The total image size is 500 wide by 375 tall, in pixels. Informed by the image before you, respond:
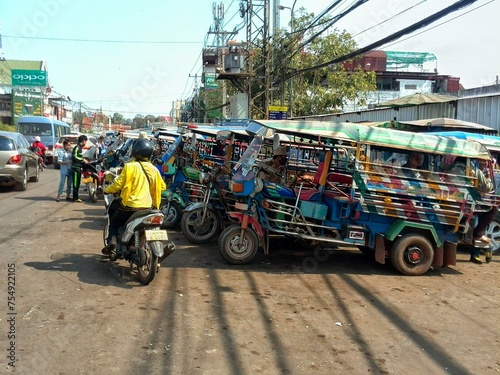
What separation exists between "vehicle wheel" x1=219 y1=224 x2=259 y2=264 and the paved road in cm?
19

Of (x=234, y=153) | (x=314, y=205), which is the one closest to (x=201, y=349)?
(x=314, y=205)

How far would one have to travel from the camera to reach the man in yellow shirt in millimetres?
5711

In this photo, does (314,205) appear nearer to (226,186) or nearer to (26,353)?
(226,186)

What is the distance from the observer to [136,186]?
18.8ft

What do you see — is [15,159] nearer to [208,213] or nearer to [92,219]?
[92,219]

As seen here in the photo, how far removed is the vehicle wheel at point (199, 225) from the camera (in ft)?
25.7

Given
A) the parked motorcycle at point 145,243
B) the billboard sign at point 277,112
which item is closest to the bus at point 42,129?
the billboard sign at point 277,112

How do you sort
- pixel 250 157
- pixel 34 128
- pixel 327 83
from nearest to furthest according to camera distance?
pixel 250 157, pixel 34 128, pixel 327 83

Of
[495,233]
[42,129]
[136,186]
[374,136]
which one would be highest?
[42,129]

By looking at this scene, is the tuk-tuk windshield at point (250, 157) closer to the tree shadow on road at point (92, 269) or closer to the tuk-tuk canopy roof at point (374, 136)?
the tuk-tuk canopy roof at point (374, 136)

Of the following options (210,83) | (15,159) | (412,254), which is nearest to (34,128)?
(15,159)

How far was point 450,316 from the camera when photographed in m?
5.15

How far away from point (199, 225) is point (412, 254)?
3272 millimetres

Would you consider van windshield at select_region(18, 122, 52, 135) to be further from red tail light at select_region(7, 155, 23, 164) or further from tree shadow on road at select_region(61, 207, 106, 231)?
tree shadow on road at select_region(61, 207, 106, 231)
